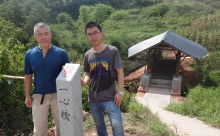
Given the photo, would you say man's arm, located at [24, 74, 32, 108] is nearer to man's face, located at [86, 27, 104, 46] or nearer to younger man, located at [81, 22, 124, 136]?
younger man, located at [81, 22, 124, 136]

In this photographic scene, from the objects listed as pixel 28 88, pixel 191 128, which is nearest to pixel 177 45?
pixel 191 128

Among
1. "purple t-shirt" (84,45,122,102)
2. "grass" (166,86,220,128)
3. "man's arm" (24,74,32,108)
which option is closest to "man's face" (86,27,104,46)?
"purple t-shirt" (84,45,122,102)

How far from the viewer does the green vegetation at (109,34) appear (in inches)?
157

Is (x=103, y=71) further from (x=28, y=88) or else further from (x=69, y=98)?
(x=28, y=88)

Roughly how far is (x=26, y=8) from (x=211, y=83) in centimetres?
1422

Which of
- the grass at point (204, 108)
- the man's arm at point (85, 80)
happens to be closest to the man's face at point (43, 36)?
the man's arm at point (85, 80)

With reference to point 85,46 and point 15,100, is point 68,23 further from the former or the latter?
point 15,100

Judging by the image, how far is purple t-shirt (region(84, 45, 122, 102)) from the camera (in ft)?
7.79

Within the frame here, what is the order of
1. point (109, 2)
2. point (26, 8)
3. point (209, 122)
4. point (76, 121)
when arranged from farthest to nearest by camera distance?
point (109, 2) < point (26, 8) < point (209, 122) < point (76, 121)

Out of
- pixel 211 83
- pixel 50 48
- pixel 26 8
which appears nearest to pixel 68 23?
pixel 26 8

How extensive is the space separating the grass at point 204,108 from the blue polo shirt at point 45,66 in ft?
12.6

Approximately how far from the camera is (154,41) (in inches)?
377

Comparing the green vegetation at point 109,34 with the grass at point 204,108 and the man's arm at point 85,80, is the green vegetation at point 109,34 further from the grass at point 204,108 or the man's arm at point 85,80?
the man's arm at point 85,80

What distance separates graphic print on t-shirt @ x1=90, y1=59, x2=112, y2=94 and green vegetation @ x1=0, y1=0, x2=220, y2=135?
4.75 ft
